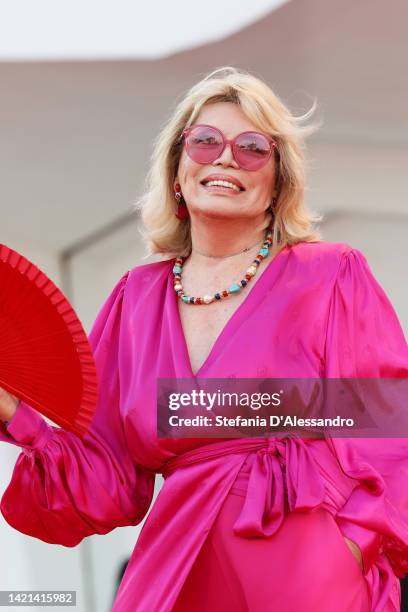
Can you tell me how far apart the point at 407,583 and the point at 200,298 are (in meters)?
1.97

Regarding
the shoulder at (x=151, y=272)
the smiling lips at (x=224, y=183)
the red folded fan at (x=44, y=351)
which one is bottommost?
the red folded fan at (x=44, y=351)

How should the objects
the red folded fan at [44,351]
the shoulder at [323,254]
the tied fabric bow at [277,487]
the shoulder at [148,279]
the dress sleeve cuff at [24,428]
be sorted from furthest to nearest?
the shoulder at [148,279], the shoulder at [323,254], the dress sleeve cuff at [24,428], the red folded fan at [44,351], the tied fabric bow at [277,487]

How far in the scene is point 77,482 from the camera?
4.02 m

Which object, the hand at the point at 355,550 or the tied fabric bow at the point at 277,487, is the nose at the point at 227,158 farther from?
the hand at the point at 355,550

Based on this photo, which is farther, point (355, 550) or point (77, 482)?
point (77, 482)

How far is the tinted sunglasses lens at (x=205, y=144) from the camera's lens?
4.06m

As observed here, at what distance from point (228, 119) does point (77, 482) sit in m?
1.08

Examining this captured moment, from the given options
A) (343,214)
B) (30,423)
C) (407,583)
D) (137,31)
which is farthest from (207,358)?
(343,214)

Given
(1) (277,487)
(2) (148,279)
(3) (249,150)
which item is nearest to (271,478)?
(1) (277,487)

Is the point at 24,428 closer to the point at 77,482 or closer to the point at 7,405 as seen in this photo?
the point at 7,405

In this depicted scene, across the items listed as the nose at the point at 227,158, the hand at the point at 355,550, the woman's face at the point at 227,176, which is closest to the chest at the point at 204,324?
the woman's face at the point at 227,176

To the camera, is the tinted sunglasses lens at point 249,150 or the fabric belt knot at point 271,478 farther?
the tinted sunglasses lens at point 249,150

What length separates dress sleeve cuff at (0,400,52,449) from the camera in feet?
12.8

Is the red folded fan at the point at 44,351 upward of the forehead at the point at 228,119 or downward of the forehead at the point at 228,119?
downward
